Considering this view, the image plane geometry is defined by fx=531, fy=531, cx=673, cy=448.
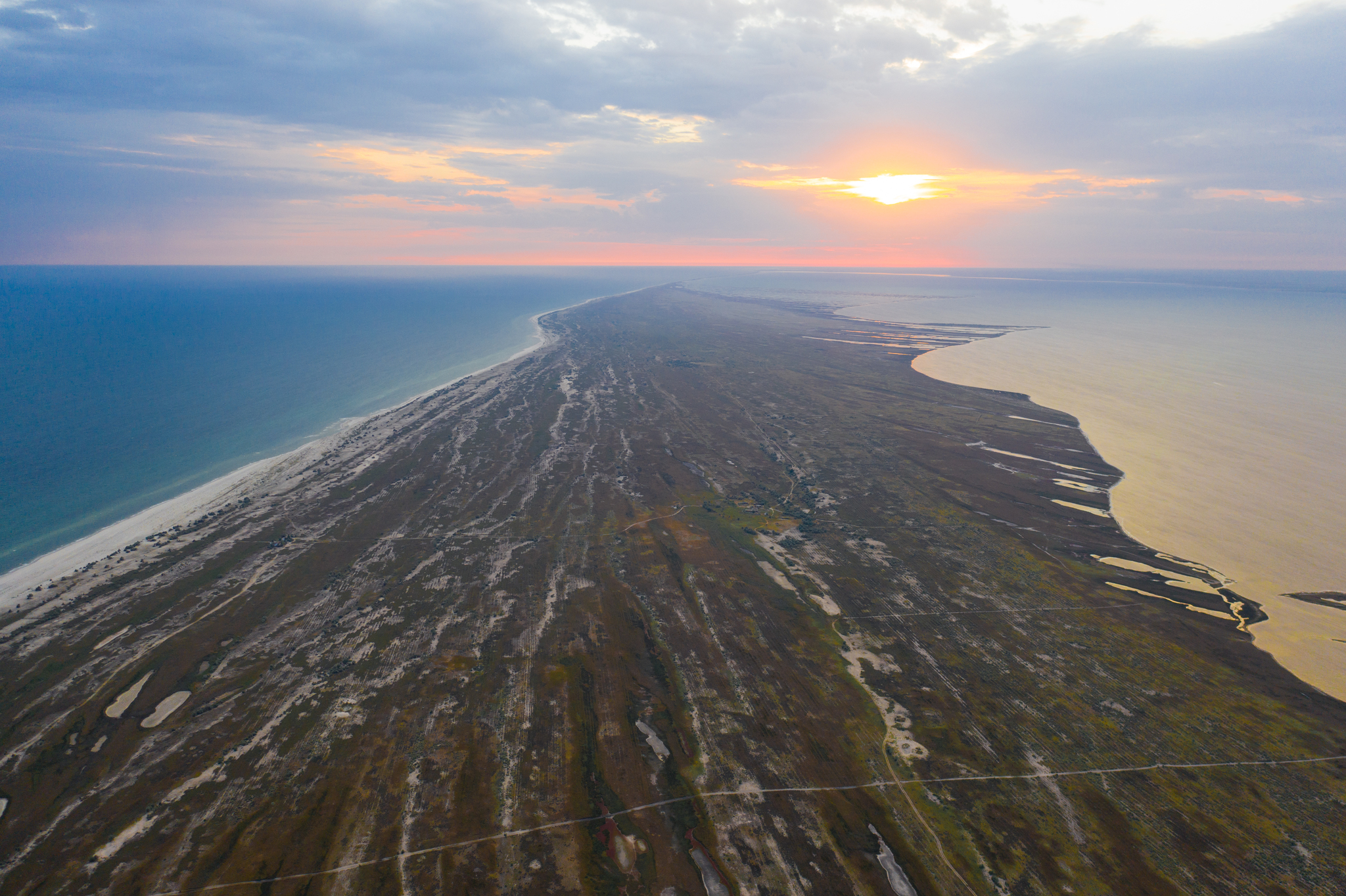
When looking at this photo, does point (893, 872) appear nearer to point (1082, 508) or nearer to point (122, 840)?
point (122, 840)

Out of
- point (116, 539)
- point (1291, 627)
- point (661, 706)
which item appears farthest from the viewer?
point (116, 539)

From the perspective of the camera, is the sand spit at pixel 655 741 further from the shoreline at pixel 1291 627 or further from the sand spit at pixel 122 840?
the shoreline at pixel 1291 627

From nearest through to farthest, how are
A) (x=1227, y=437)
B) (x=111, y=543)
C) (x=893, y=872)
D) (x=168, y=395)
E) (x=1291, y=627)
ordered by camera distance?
(x=893, y=872) < (x=1291, y=627) < (x=111, y=543) < (x=1227, y=437) < (x=168, y=395)

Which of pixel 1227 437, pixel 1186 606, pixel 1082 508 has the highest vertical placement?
pixel 1227 437

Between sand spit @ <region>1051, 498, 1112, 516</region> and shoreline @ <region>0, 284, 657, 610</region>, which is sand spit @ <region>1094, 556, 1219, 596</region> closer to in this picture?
sand spit @ <region>1051, 498, 1112, 516</region>

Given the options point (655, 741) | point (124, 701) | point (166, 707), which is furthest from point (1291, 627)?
point (124, 701)

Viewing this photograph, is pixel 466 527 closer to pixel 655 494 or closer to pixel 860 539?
pixel 655 494

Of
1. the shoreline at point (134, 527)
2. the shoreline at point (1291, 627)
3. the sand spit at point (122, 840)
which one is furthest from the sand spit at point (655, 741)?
the shoreline at point (134, 527)

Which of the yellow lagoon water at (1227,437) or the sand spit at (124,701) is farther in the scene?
the yellow lagoon water at (1227,437)
